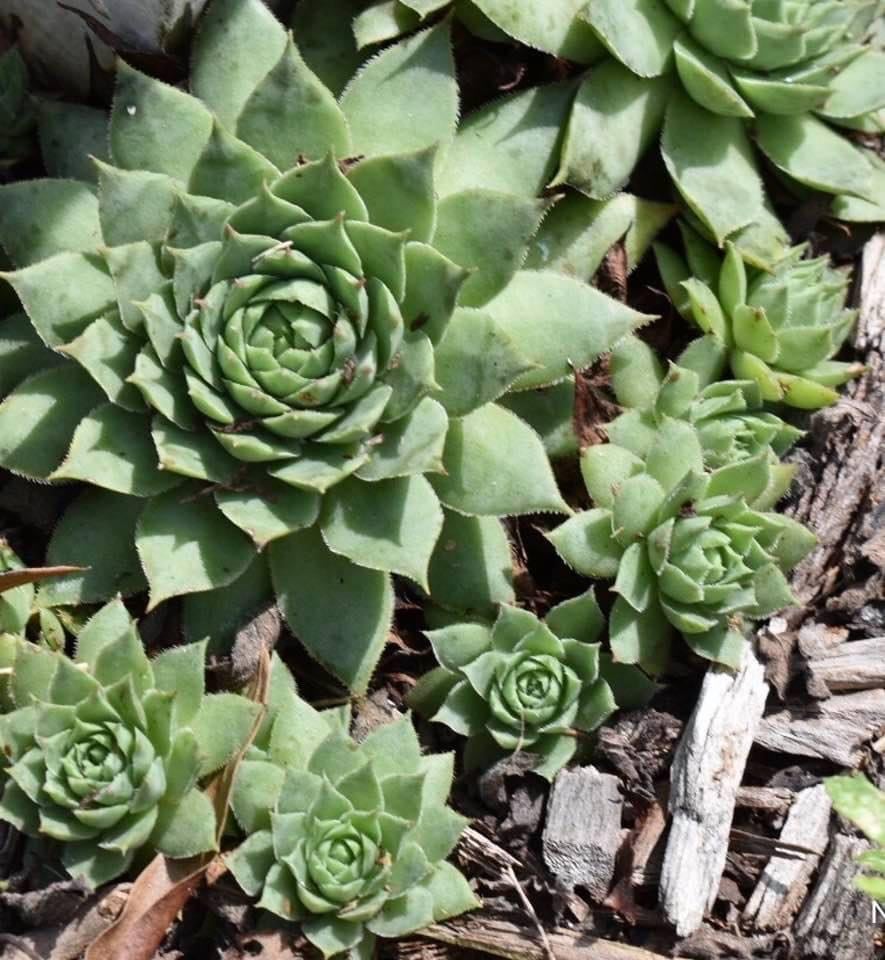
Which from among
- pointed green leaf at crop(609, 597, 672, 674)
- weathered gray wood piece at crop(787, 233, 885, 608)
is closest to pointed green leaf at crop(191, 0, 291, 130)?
pointed green leaf at crop(609, 597, 672, 674)

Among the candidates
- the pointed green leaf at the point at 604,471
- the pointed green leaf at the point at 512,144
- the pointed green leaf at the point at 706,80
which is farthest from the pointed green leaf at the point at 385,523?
the pointed green leaf at the point at 706,80

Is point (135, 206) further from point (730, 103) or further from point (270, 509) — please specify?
point (730, 103)

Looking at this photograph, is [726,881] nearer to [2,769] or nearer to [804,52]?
[2,769]

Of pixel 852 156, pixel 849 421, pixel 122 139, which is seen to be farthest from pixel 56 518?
pixel 852 156

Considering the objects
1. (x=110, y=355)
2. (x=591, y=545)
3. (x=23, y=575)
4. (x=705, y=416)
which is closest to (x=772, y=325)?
(x=705, y=416)

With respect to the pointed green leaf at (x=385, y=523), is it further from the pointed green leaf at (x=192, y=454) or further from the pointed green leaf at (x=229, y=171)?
the pointed green leaf at (x=229, y=171)
